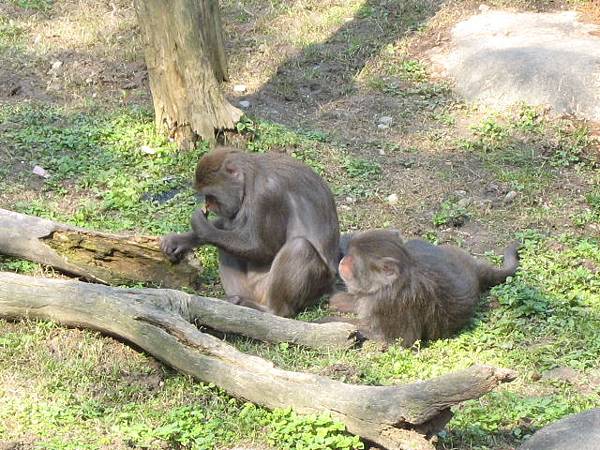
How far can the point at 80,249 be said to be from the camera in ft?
26.2

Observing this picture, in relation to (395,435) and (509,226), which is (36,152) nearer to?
(509,226)

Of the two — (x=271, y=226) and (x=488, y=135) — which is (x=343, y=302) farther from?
(x=488, y=135)

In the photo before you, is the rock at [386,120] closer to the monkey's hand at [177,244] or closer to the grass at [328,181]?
the grass at [328,181]

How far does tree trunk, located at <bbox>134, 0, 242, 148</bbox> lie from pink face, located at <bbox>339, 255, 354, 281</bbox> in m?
3.31

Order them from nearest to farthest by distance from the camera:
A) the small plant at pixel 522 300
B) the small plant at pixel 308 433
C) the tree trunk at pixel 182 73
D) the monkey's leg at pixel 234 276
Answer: the small plant at pixel 308 433 → the small plant at pixel 522 300 → the monkey's leg at pixel 234 276 → the tree trunk at pixel 182 73

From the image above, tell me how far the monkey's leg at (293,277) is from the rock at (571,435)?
2.92 meters

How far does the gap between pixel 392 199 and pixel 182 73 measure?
281 centimetres

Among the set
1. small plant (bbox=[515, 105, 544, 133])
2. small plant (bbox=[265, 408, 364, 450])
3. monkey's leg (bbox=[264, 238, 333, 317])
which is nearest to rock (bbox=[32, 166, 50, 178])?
monkey's leg (bbox=[264, 238, 333, 317])

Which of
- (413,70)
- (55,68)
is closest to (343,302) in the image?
(413,70)

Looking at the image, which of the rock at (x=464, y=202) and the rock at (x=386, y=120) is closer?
the rock at (x=464, y=202)

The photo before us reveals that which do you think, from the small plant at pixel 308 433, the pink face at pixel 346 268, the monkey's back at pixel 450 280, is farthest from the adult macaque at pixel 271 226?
the small plant at pixel 308 433

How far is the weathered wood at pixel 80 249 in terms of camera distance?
7957 mm

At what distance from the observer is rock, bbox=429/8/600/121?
Answer: 11891 millimetres

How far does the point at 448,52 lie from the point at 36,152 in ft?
20.2
